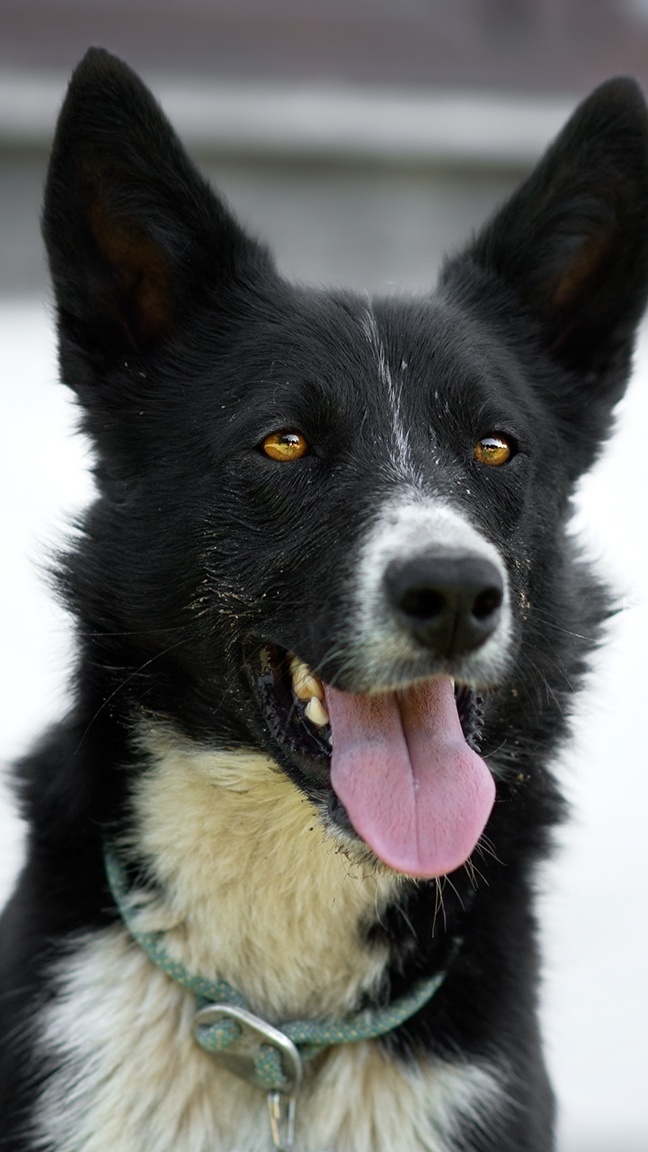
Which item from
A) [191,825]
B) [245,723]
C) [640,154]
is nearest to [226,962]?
[191,825]

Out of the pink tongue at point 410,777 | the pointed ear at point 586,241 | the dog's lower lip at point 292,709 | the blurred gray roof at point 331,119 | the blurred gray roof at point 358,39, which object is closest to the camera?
the pink tongue at point 410,777

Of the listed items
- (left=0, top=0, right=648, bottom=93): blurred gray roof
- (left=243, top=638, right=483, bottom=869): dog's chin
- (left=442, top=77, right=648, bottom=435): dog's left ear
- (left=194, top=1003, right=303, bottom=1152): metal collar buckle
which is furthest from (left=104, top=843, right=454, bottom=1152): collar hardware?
(left=0, top=0, right=648, bottom=93): blurred gray roof

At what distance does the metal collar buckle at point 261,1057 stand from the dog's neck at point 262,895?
77 mm

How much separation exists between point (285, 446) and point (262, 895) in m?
0.78

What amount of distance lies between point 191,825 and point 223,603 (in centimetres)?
41

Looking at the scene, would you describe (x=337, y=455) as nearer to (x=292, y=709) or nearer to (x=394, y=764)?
(x=292, y=709)

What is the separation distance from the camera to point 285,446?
7.66 feet

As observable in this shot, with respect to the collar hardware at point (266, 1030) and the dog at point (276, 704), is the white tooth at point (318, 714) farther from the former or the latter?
the collar hardware at point (266, 1030)

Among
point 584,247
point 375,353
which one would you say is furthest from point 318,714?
point 584,247

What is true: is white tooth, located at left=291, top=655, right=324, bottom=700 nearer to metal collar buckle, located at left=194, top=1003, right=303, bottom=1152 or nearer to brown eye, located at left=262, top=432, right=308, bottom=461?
brown eye, located at left=262, top=432, right=308, bottom=461

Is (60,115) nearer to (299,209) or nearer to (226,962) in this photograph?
(226,962)

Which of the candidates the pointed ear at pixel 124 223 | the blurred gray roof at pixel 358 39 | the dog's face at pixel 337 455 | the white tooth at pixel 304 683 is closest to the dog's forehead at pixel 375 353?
the dog's face at pixel 337 455

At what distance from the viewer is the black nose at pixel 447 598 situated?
1955mm

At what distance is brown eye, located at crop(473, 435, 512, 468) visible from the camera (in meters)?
2.39
